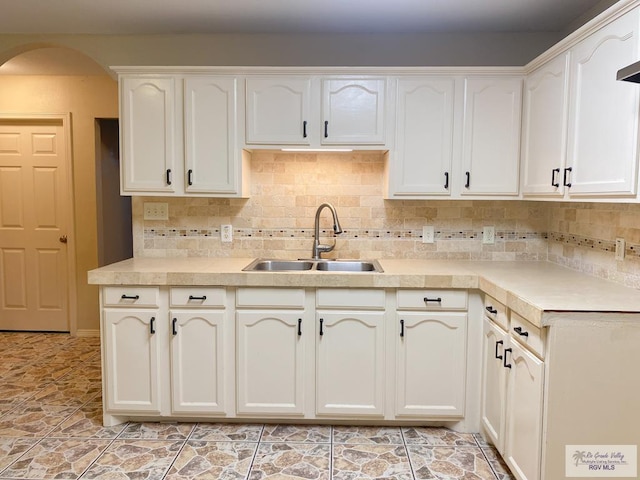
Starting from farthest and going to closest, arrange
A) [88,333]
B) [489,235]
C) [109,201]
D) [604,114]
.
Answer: [109,201]
[88,333]
[489,235]
[604,114]

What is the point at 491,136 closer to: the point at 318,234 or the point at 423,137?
the point at 423,137

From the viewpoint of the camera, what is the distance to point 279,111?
2584 millimetres

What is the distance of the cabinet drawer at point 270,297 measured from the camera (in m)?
2.37

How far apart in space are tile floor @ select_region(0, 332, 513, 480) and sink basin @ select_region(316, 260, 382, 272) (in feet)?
3.07

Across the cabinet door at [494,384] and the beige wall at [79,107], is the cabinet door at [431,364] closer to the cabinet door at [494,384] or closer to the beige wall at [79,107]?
the cabinet door at [494,384]

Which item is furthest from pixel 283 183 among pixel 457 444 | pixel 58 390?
pixel 58 390

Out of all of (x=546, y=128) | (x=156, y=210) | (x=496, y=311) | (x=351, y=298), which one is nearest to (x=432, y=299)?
(x=496, y=311)

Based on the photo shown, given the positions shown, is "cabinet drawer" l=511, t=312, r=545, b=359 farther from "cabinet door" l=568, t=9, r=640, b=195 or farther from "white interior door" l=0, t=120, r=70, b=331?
"white interior door" l=0, t=120, r=70, b=331

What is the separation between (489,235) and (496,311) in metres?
0.89

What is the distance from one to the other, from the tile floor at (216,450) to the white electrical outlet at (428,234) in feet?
3.84

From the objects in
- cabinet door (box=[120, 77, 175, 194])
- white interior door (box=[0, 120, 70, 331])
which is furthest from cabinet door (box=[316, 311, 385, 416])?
white interior door (box=[0, 120, 70, 331])

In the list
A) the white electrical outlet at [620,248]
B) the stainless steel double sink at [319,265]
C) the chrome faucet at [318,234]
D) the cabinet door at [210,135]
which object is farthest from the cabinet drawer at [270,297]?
the white electrical outlet at [620,248]

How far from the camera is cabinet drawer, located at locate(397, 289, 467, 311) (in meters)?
2.35

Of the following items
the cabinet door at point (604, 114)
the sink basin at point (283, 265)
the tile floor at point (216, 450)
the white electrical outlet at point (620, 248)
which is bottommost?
the tile floor at point (216, 450)
